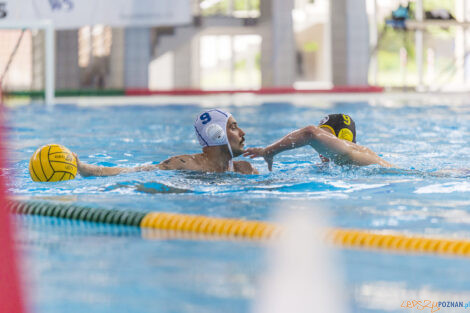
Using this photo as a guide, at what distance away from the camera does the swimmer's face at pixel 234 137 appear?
4602 mm

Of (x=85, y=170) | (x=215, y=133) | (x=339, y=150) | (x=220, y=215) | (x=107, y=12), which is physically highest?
(x=107, y=12)

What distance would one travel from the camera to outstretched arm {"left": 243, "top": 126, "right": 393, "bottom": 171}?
431 cm

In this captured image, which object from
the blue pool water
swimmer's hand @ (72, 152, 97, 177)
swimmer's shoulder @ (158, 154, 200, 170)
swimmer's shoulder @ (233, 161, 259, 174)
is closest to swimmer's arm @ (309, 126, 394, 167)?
the blue pool water

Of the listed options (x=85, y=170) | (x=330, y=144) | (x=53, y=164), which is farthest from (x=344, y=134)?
(x=53, y=164)

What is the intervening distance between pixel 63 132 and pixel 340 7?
46.6ft

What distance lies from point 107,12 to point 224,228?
522 inches

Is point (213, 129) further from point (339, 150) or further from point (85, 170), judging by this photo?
point (85, 170)

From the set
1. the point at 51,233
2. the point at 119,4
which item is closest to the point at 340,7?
the point at 119,4

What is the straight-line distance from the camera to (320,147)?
4.48m

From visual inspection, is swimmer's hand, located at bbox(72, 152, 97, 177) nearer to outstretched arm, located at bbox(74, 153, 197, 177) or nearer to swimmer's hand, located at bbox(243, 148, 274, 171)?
outstretched arm, located at bbox(74, 153, 197, 177)

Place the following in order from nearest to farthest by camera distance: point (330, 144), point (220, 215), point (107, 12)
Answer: point (220, 215)
point (330, 144)
point (107, 12)

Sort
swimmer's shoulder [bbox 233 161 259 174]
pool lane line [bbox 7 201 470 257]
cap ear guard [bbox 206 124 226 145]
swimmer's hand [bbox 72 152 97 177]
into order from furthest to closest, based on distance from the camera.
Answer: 1. swimmer's shoulder [bbox 233 161 259 174]
2. swimmer's hand [bbox 72 152 97 177]
3. cap ear guard [bbox 206 124 226 145]
4. pool lane line [bbox 7 201 470 257]

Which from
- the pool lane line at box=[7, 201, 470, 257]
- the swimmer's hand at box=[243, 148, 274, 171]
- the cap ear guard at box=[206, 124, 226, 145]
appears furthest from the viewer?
the cap ear guard at box=[206, 124, 226, 145]

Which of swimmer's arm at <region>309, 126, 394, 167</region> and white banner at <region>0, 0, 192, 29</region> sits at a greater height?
white banner at <region>0, 0, 192, 29</region>
